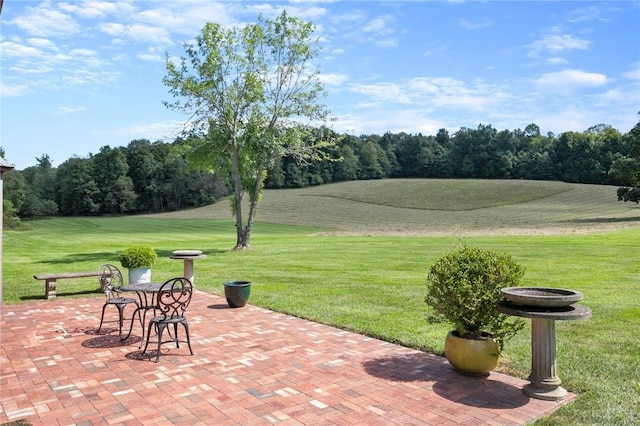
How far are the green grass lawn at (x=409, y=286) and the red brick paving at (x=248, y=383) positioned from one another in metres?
0.68

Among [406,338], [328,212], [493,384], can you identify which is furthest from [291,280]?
[328,212]

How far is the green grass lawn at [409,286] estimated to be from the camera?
633 cm

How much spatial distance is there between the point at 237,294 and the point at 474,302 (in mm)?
5996

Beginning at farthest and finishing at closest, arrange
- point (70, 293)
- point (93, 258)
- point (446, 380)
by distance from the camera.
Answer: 1. point (93, 258)
2. point (70, 293)
3. point (446, 380)

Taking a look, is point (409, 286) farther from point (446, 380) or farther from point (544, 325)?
point (544, 325)

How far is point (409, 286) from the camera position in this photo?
1321 cm

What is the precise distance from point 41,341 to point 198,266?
35.4 feet

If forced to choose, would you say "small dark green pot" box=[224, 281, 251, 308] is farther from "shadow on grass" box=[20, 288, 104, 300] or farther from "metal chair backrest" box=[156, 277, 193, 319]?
"shadow on grass" box=[20, 288, 104, 300]

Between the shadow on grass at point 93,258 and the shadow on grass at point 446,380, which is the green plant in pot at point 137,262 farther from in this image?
the shadow on grass at point 446,380

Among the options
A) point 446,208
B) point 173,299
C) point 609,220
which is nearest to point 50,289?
point 173,299

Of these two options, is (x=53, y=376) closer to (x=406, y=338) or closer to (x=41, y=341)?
(x=41, y=341)

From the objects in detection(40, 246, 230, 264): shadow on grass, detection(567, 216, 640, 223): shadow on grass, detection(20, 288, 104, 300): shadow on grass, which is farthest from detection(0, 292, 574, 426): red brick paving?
Answer: detection(567, 216, 640, 223): shadow on grass

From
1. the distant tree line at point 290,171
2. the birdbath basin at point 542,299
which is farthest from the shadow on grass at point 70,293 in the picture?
the distant tree line at point 290,171

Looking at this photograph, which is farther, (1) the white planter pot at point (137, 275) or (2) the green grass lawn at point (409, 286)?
(1) the white planter pot at point (137, 275)
